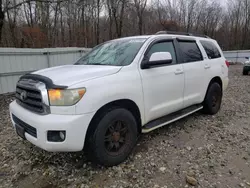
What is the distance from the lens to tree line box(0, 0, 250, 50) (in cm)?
1692

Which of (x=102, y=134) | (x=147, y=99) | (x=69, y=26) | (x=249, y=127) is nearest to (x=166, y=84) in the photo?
(x=147, y=99)

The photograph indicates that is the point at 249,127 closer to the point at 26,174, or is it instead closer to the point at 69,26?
the point at 26,174

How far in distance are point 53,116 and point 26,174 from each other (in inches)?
43.1

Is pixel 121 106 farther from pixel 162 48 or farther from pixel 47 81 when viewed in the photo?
pixel 162 48

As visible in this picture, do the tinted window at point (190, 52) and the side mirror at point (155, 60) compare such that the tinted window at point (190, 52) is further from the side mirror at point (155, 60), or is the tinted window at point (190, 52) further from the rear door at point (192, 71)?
the side mirror at point (155, 60)

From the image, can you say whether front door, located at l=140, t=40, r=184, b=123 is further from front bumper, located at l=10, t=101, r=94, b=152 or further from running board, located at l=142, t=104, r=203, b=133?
Answer: front bumper, located at l=10, t=101, r=94, b=152

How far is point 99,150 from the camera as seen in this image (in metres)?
2.44

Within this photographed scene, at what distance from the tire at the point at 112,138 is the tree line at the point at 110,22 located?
1141 centimetres

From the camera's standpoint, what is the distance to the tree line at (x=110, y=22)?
55.5 feet

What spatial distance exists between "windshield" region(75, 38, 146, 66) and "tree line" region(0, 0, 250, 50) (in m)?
9.91

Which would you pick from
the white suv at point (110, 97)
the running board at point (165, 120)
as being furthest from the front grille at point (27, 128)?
the running board at point (165, 120)

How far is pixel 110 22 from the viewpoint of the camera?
23.4m

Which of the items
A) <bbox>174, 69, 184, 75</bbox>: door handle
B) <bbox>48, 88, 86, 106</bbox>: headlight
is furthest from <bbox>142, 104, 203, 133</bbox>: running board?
<bbox>48, 88, 86, 106</bbox>: headlight

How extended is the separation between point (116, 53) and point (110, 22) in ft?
71.3
